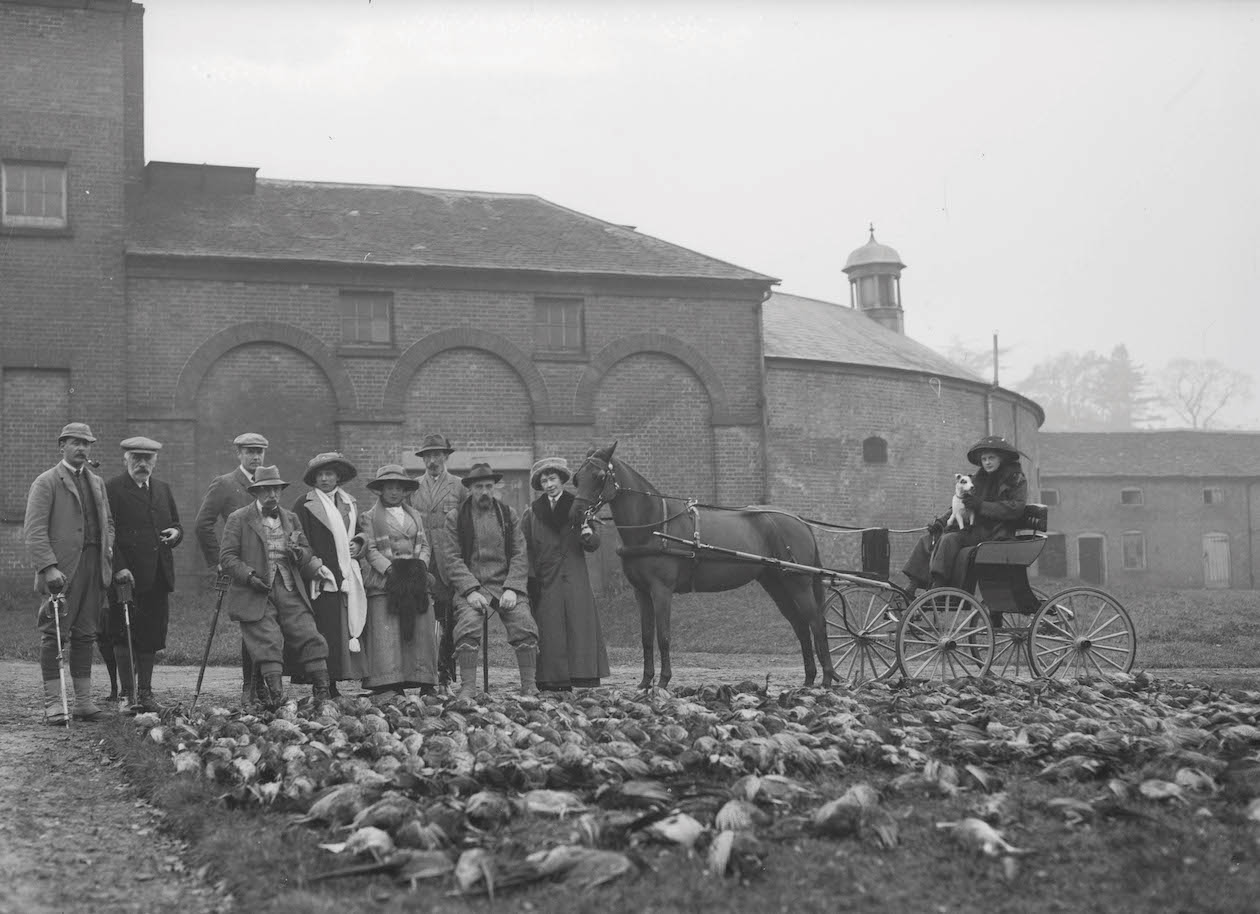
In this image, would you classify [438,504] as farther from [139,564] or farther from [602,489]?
[139,564]

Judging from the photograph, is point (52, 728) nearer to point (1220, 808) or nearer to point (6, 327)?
point (1220, 808)

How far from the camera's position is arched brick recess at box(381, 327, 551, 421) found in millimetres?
24859

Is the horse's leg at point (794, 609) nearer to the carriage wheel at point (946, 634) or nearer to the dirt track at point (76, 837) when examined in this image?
the carriage wheel at point (946, 634)

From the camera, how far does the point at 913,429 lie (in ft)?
101

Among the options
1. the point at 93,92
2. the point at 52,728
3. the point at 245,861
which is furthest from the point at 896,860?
the point at 93,92

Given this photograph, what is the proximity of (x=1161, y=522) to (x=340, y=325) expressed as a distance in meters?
34.6

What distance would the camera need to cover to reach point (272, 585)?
32.0ft

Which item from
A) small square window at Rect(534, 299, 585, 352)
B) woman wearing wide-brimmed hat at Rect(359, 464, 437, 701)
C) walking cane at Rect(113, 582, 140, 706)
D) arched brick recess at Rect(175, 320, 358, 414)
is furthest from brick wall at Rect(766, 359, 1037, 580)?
walking cane at Rect(113, 582, 140, 706)

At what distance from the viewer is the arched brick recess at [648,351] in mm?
25922

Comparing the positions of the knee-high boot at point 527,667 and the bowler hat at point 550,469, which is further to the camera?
the bowler hat at point 550,469

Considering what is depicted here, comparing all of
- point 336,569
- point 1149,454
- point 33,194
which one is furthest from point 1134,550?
point 336,569

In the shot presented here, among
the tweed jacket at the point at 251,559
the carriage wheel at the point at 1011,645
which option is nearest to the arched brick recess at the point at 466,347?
the tweed jacket at the point at 251,559

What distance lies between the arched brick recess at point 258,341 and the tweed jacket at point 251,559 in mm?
14444

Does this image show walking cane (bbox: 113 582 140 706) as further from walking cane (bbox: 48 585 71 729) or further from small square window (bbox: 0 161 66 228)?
small square window (bbox: 0 161 66 228)
